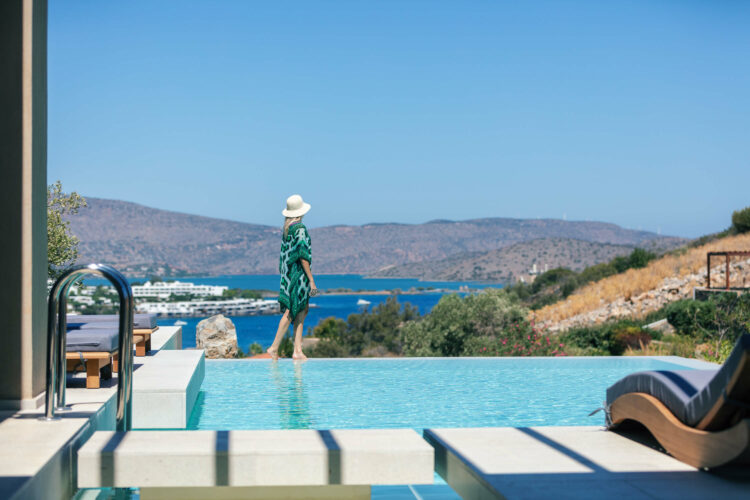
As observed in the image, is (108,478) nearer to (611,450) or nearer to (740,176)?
(611,450)

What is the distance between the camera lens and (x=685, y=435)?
11.0 feet

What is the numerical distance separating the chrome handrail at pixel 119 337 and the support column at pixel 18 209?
310 millimetres

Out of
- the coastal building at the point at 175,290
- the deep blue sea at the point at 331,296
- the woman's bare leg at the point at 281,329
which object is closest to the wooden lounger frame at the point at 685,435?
the woman's bare leg at the point at 281,329

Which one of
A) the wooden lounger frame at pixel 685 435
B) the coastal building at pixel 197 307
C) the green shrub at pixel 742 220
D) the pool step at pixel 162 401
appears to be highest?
the green shrub at pixel 742 220

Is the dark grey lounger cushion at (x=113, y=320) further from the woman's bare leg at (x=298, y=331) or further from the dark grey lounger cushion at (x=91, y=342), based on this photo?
the woman's bare leg at (x=298, y=331)

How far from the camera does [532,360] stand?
994 cm

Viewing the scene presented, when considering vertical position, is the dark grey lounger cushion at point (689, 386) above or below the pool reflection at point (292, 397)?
above

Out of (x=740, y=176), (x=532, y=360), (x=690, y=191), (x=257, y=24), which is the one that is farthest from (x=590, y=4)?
(x=740, y=176)

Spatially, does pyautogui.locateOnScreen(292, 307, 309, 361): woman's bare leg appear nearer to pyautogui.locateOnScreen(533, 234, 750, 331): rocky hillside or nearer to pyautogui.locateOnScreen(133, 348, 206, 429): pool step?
pyautogui.locateOnScreen(133, 348, 206, 429): pool step

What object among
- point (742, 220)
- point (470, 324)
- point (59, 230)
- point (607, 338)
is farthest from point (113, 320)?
point (742, 220)

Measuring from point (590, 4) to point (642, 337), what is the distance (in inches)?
953

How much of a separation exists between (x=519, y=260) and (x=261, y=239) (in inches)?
925

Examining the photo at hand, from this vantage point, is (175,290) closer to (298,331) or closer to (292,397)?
(298,331)

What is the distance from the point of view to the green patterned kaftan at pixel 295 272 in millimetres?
9164
